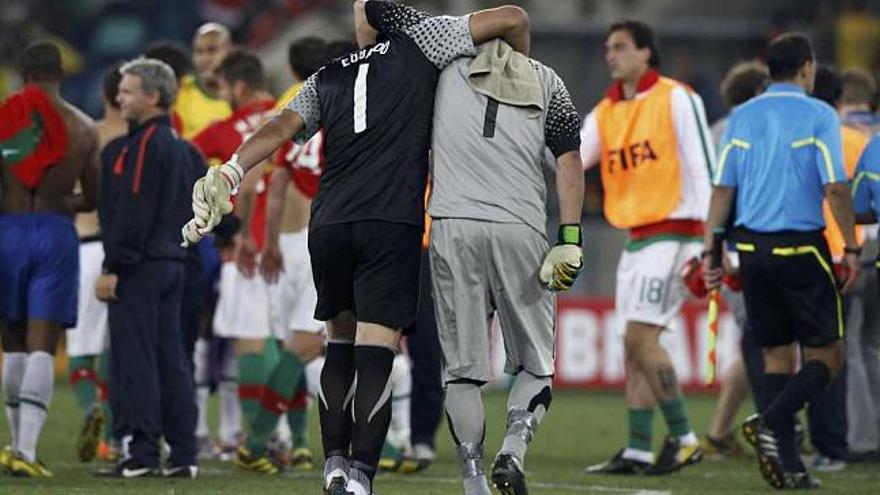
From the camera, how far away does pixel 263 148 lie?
893 centimetres

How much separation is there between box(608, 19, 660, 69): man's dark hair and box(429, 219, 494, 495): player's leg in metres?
4.02

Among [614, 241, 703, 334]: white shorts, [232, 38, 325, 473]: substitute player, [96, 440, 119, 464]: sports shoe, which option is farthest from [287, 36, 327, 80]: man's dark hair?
[96, 440, 119, 464]: sports shoe

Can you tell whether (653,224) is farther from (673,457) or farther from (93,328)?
(93,328)

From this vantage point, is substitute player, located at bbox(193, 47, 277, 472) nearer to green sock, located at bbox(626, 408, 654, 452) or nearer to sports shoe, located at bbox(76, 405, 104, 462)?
sports shoe, located at bbox(76, 405, 104, 462)

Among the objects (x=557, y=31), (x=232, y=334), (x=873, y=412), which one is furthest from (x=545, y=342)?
(x=557, y=31)

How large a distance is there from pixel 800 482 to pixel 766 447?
0.34 m

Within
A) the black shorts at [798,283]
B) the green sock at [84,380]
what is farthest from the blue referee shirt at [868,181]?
the green sock at [84,380]

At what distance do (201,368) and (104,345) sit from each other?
1416 millimetres

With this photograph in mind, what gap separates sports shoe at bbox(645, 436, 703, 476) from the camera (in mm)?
12344

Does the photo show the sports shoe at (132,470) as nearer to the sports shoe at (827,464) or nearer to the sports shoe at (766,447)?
the sports shoe at (766,447)

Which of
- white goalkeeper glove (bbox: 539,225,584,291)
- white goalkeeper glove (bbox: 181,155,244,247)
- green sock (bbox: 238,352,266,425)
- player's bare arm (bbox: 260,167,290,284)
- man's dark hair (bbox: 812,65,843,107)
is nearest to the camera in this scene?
white goalkeeper glove (bbox: 181,155,244,247)

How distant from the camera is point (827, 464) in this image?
13.0 meters

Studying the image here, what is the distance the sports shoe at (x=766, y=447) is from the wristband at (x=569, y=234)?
2.38 metres

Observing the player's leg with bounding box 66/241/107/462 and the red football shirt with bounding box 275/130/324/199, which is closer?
the red football shirt with bounding box 275/130/324/199
